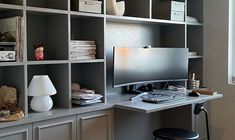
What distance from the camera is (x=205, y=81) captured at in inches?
155

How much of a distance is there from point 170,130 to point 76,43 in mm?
1221

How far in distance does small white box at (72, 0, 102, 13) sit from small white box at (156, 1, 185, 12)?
105 cm

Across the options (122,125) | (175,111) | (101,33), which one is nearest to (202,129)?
(175,111)

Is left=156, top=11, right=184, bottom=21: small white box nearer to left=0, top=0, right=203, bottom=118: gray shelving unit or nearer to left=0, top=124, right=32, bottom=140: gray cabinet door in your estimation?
left=0, top=0, right=203, bottom=118: gray shelving unit

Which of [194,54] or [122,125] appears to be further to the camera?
[194,54]

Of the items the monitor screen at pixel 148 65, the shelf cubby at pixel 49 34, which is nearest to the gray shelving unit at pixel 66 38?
the shelf cubby at pixel 49 34

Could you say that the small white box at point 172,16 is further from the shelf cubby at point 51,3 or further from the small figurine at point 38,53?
the small figurine at point 38,53

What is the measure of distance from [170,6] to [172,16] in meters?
0.11

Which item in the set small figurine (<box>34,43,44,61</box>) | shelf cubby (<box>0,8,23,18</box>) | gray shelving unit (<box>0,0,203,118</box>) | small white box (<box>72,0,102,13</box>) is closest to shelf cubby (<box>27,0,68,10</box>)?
gray shelving unit (<box>0,0,203,118</box>)

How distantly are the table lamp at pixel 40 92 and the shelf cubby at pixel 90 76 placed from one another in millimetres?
542

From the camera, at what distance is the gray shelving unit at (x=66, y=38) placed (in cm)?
237

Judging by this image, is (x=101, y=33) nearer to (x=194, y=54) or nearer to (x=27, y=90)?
(x=27, y=90)

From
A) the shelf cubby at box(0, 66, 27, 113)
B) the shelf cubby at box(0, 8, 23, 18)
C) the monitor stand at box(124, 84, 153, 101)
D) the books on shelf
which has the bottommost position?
the monitor stand at box(124, 84, 153, 101)

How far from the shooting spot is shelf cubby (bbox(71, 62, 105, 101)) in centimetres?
286
